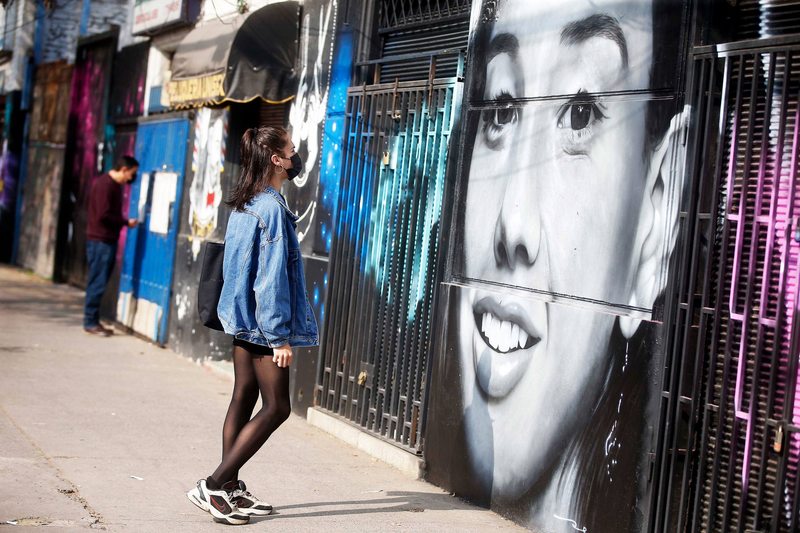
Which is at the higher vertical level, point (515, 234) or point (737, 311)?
point (515, 234)

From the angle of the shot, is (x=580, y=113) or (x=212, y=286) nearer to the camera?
(x=212, y=286)

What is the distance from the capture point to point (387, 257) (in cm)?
771

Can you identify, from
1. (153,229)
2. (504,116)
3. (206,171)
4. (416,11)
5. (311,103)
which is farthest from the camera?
Result: (153,229)

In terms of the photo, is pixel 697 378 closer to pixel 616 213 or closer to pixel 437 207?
pixel 616 213

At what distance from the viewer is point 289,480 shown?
6551 mm

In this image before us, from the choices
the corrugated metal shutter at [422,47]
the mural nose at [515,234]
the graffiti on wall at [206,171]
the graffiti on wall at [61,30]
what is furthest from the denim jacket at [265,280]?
the graffiti on wall at [61,30]

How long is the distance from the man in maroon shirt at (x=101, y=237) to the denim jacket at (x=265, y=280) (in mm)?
7189

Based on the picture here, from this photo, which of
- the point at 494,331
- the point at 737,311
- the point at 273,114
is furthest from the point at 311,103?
the point at 737,311

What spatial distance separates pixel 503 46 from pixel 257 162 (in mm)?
1750

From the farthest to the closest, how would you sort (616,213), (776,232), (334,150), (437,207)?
(334,150) < (437,207) < (616,213) < (776,232)

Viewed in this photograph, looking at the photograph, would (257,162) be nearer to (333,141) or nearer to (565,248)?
(565,248)

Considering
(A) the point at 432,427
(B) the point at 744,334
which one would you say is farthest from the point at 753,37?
(A) the point at 432,427

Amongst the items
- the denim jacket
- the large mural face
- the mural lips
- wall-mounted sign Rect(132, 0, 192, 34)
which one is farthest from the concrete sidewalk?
wall-mounted sign Rect(132, 0, 192, 34)

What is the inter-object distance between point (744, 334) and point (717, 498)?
2.31 ft
